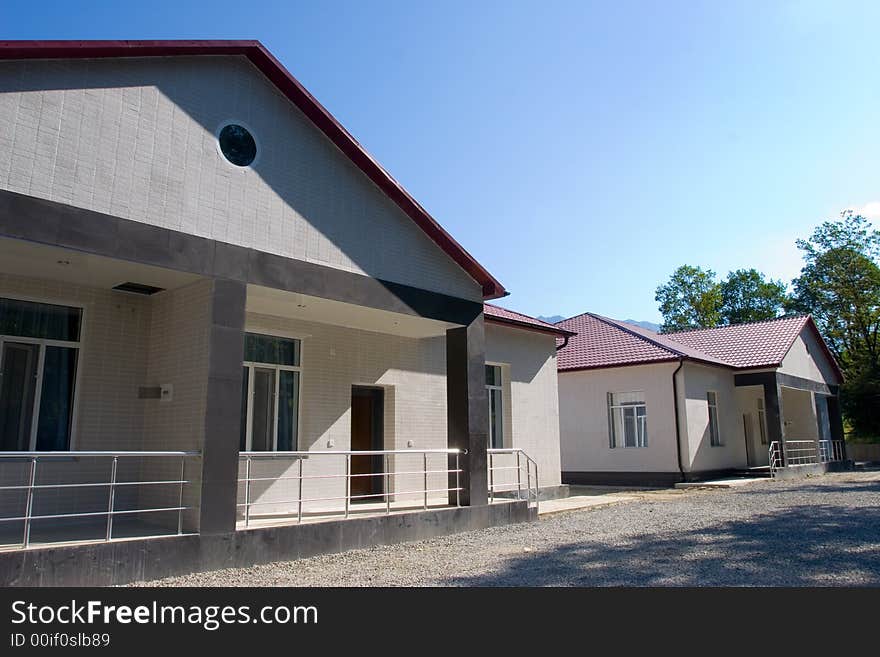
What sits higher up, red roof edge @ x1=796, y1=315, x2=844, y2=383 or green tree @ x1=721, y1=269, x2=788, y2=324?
green tree @ x1=721, y1=269, x2=788, y2=324

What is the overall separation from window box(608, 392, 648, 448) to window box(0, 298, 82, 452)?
52.1ft

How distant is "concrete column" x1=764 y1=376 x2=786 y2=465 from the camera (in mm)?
22109

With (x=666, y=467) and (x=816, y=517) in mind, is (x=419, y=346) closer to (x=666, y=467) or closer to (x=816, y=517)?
(x=816, y=517)

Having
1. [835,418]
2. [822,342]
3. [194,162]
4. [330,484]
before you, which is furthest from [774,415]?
[194,162]

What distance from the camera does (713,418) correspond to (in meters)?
22.2

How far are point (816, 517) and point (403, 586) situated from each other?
837 centimetres

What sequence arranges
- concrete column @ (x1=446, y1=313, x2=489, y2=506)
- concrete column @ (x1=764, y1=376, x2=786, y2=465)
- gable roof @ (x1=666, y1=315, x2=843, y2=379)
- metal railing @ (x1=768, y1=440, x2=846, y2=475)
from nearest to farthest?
concrete column @ (x1=446, y1=313, x2=489, y2=506) < concrete column @ (x1=764, y1=376, x2=786, y2=465) < metal railing @ (x1=768, y1=440, x2=846, y2=475) < gable roof @ (x1=666, y1=315, x2=843, y2=379)

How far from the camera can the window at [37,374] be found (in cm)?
865

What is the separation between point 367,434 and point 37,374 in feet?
18.5

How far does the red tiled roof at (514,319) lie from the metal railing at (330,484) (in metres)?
3.20

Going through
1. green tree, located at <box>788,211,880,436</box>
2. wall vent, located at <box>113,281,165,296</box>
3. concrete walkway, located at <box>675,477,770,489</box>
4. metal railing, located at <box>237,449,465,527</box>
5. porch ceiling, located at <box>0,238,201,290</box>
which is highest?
green tree, located at <box>788,211,880,436</box>

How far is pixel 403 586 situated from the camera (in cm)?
691

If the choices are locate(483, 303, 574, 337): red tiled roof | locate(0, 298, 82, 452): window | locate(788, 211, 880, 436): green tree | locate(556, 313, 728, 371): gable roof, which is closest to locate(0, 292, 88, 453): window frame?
locate(0, 298, 82, 452): window

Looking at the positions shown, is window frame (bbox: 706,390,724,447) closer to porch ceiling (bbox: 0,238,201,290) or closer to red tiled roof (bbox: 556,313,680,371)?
red tiled roof (bbox: 556,313,680,371)
